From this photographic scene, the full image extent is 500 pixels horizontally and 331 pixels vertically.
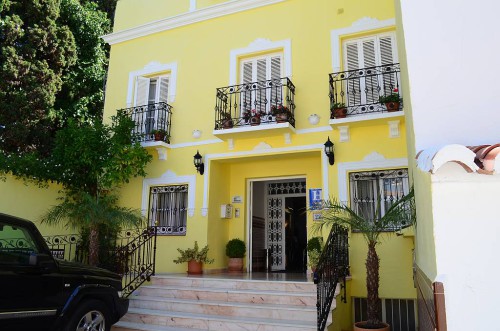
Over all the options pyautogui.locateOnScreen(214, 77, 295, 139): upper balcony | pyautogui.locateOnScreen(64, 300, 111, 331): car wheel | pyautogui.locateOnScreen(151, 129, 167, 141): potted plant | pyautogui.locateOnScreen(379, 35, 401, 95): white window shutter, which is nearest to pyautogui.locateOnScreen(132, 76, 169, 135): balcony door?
pyautogui.locateOnScreen(151, 129, 167, 141): potted plant

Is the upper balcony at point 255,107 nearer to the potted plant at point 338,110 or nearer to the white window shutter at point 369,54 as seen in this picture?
the potted plant at point 338,110

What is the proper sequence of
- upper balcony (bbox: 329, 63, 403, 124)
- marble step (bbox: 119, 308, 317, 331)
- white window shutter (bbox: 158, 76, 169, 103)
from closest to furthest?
marble step (bbox: 119, 308, 317, 331) → upper balcony (bbox: 329, 63, 403, 124) → white window shutter (bbox: 158, 76, 169, 103)

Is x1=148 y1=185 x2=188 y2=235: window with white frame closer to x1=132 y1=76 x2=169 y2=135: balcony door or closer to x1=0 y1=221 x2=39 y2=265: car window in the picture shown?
Result: x1=132 y1=76 x2=169 y2=135: balcony door

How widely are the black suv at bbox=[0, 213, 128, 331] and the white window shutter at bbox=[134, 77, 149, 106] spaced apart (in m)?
6.91

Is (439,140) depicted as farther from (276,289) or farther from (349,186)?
(349,186)

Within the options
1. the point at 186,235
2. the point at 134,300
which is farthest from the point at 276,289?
the point at 186,235

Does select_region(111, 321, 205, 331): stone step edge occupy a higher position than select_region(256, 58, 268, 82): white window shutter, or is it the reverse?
select_region(256, 58, 268, 82): white window shutter

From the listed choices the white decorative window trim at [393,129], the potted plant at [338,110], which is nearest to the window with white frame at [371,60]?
the potted plant at [338,110]

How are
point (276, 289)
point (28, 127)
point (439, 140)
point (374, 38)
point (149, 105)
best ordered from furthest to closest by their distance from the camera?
point (28, 127) < point (149, 105) < point (374, 38) < point (276, 289) < point (439, 140)

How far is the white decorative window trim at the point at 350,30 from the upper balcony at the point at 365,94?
15.4 inches

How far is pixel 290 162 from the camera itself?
419 inches

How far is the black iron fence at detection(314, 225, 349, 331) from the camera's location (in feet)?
19.4

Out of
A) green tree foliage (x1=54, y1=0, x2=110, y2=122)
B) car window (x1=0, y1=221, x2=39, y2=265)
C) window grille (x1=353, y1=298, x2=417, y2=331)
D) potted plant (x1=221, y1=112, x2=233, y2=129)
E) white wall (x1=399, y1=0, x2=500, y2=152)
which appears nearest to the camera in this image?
white wall (x1=399, y1=0, x2=500, y2=152)

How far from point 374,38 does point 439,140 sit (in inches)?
261
